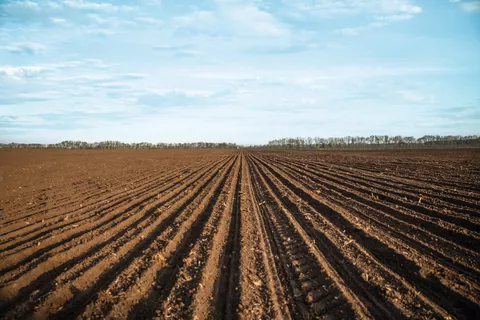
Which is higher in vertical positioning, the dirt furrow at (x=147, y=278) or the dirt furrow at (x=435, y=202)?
the dirt furrow at (x=435, y=202)

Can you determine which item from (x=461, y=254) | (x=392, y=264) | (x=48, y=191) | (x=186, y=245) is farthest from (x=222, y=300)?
(x=48, y=191)

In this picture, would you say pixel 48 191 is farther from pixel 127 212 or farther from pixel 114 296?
pixel 114 296

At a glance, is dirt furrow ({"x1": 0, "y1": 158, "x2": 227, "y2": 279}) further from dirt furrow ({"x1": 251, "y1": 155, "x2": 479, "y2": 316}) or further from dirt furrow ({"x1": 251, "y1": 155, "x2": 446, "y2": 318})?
dirt furrow ({"x1": 251, "y1": 155, "x2": 479, "y2": 316})

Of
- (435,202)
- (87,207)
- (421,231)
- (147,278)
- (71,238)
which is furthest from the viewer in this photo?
(435,202)

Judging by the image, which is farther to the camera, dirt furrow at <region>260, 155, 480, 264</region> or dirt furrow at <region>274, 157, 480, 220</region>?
dirt furrow at <region>274, 157, 480, 220</region>

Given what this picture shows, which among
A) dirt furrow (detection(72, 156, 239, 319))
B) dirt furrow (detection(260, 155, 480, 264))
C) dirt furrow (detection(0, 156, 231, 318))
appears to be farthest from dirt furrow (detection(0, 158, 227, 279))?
dirt furrow (detection(260, 155, 480, 264))

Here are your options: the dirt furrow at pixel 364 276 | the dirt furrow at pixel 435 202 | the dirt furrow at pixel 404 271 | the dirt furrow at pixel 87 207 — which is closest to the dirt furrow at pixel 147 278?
the dirt furrow at pixel 364 276

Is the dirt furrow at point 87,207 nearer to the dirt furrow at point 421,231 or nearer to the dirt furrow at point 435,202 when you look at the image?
the dirt furrow at point 421,231

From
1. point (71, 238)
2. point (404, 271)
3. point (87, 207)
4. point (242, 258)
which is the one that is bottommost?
point (404, 271)

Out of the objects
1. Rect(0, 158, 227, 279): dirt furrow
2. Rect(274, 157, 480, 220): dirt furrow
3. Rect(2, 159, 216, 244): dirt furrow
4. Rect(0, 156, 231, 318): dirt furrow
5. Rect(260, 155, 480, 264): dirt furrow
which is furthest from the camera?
A: Rect(274, 157, 480, 220): dirt furrow

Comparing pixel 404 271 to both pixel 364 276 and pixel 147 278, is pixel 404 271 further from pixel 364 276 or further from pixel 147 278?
pixel 147 278

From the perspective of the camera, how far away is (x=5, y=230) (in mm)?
7980

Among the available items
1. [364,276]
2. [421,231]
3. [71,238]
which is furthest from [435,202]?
[71,238]

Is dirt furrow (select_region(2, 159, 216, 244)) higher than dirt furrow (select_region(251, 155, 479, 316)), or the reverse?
dirt furrow (select_region(2, 159, 216, 244))
